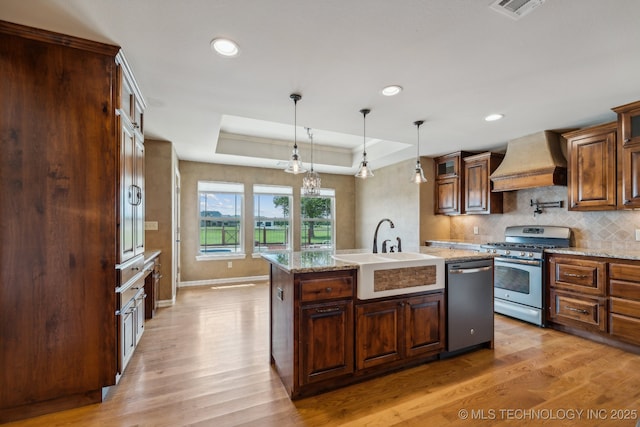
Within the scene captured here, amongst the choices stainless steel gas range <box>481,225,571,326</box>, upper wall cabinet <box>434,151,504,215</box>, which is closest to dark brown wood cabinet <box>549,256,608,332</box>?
stainless steel gas range <box>481,225,571,326</box>

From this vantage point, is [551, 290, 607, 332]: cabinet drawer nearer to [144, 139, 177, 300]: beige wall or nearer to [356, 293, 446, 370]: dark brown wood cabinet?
[356, 293, 446, 370]: dark brown wood cabinet

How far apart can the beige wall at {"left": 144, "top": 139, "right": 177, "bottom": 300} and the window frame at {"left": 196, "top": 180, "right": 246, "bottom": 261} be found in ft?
4.54

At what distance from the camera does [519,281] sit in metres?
3.65

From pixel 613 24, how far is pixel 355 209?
221 inches

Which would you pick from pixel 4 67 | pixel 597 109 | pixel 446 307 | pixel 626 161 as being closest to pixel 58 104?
pixel 4 67

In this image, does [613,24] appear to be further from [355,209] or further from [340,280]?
[355,209]

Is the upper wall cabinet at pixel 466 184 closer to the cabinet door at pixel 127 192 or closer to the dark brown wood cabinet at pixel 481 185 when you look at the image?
the dark brown wood cabinet at pixel 481 185

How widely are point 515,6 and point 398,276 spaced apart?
1.85 metres

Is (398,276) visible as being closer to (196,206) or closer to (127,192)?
(127,192)

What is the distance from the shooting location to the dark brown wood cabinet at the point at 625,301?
2734 mm

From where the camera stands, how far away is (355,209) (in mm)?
7141

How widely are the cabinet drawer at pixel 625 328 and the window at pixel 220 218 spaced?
5.53 metres

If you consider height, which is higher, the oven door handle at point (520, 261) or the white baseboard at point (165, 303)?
the oven door handle at point (520, 261)

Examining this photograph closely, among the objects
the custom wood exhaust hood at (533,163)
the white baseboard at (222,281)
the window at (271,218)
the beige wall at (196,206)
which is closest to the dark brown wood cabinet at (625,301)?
the custom wood exhaust hood at (533,163)
